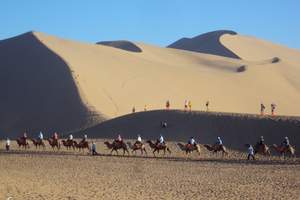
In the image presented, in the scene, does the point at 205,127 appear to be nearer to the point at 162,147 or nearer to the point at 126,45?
the point at 162,147

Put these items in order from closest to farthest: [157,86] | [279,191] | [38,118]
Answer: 1. [279,191]
2. [38,118]
3. [157,86]

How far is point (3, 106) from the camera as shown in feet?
221

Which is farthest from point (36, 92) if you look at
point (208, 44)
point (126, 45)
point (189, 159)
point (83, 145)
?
point (208, 44)

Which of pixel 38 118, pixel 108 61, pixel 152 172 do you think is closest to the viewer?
pixel 152 172

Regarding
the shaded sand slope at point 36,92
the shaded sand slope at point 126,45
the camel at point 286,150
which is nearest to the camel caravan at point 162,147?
the camel at point 286,150

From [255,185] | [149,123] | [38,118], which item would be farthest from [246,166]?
[38,118]

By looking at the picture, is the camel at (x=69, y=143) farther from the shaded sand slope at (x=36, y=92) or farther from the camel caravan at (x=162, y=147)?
the shaded sand slope at (x=36, y=92)

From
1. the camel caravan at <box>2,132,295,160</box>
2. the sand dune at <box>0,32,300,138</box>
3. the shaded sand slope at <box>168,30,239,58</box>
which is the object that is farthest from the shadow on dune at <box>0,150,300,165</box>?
the shaded sand slope at <box>168,30,239,58</box>

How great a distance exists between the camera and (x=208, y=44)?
143 metres

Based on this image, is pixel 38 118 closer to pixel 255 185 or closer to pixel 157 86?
pixel 157 86

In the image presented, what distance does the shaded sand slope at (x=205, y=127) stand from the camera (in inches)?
1619

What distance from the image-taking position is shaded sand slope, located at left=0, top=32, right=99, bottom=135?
61.4 meters

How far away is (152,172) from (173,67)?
5781 cm

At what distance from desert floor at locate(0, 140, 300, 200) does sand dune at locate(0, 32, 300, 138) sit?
24355mm
